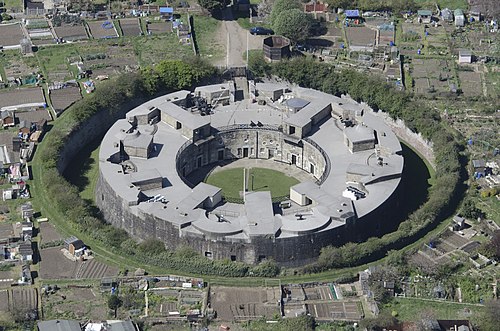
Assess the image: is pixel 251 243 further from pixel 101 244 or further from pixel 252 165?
pixel 252 165

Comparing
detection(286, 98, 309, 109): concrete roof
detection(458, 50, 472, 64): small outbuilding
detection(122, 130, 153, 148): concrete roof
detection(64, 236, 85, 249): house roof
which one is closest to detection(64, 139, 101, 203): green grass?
Answer: detection(122, 130, 153, 148): concrete roof

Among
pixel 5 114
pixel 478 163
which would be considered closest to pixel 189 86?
pixel 5 114

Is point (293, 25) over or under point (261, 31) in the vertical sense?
over

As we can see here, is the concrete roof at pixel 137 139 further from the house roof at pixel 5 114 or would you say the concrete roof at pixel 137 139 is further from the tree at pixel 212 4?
the tree at pixel 212 4

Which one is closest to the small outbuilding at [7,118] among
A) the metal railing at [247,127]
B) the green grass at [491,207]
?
the metal railing at [247,127]

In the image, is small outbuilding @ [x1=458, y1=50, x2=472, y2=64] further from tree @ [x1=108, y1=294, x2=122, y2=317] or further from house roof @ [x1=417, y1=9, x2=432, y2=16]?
tree @ [x1=108, y1=294, x2=122, y2=317]

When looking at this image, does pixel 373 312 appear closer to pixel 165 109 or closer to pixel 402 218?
pixel 402 218
